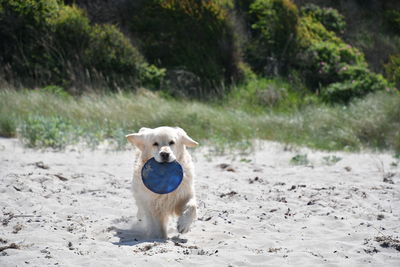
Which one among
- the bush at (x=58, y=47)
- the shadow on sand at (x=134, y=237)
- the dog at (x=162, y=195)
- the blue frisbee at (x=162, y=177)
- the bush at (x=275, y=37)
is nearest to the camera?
the shadow on sand at (x=134, y=237)

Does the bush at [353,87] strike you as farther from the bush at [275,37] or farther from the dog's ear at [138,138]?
the dog's ear at [138,138]

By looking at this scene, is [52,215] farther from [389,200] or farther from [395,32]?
[395,32]

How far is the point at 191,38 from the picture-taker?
17.6 m

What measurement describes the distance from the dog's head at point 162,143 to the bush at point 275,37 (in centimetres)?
1316

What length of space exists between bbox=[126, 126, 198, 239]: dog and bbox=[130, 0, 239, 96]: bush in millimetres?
11893

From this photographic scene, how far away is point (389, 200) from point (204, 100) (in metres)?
8.80

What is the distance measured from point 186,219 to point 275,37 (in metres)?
14.5

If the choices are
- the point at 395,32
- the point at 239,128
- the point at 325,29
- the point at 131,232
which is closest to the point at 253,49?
the point at 325,29

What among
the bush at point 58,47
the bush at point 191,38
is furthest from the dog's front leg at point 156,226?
the bush at point 191,38

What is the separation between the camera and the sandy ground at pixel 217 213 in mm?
Answer: 4152

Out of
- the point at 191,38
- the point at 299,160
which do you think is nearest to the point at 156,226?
the point at 299,160

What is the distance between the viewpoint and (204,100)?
47.7 ft

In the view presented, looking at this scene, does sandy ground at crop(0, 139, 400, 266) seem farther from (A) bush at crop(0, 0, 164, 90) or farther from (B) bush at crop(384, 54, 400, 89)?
(B) bush at crop(384, 54, 400, 89)

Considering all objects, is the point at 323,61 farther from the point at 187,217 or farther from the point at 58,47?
the point at 187,217
